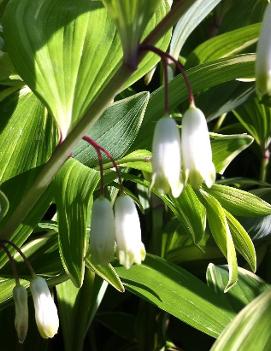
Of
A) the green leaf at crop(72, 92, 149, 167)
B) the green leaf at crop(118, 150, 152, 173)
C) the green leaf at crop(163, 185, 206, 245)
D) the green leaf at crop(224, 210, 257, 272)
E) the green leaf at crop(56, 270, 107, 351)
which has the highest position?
the green leaf at crop(72, 92, 149, 167)

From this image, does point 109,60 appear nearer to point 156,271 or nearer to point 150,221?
point 156,271

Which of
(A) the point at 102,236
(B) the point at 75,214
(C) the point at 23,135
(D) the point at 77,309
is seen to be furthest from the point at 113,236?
(D) the point at 77,309

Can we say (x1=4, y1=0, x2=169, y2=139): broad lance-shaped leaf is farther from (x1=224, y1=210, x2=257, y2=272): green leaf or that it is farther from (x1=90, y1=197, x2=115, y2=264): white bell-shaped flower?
(x1=224, y1=210, x2=257, y2=272): green leaf

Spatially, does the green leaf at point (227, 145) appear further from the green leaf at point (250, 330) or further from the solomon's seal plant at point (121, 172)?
the green leaf at point (250, 330)

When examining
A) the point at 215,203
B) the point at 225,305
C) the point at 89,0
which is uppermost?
the point at 89,0

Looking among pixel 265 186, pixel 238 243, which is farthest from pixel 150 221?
pixel 238 243

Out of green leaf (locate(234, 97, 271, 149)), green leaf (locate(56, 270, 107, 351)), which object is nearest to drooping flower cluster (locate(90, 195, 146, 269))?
green leaf (locate(56, 270, 107, 351))

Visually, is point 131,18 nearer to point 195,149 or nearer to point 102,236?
point 195,149

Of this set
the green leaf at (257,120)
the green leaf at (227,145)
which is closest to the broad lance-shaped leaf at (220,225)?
the green leaf at (227,145)
